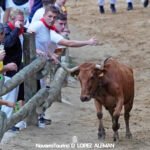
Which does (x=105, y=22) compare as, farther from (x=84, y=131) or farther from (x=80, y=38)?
(x=84, y=131)

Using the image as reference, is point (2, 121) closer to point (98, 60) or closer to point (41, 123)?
point (41, 123)

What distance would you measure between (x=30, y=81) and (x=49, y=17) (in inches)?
38.3

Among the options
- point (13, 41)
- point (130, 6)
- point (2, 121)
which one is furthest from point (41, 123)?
point (130, 6)

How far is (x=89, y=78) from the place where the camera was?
8727mm


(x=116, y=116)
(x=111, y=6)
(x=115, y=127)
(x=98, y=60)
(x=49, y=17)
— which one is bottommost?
(x=98, y=60)

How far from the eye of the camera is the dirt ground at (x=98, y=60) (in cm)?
902

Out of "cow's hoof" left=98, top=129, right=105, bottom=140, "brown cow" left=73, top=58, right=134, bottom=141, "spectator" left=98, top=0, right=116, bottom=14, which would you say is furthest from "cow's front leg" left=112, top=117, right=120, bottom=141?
"spectator" left=98, top=0, right=116, bottom=14

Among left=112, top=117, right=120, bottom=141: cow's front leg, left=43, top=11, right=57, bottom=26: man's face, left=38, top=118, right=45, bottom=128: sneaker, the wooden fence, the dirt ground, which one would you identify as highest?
left=43, top=11, right=57, bottom=26: man's face

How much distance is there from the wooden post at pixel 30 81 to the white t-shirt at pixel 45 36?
0.13 m

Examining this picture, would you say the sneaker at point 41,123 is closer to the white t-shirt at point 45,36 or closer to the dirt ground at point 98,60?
the dirt ground at point 98,60

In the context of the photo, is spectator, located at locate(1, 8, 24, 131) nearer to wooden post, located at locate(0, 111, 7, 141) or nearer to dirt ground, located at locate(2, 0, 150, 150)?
dirt ground, located at locate(2, 0, 150, 150)

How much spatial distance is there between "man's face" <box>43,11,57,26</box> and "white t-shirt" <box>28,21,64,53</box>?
3.3 inches

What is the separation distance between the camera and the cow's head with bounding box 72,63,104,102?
28.5ft

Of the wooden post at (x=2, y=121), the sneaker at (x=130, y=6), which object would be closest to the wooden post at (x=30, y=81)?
the wooden post at (x=2, y=121)
